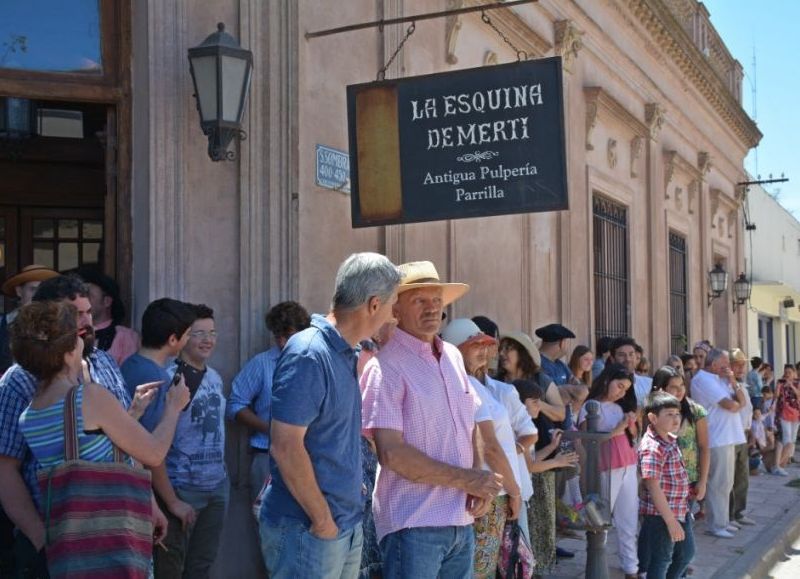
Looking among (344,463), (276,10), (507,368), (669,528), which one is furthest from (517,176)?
(344,463)

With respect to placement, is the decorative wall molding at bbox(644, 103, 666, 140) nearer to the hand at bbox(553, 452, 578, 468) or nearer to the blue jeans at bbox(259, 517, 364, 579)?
the hand at bbox(553, 452, 578, 468)

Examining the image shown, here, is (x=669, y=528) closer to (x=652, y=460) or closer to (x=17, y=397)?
(x=652, y=460)

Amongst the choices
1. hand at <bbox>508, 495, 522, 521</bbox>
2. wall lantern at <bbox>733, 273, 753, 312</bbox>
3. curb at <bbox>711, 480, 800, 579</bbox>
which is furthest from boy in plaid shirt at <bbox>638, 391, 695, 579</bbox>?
wall lantern at <bbox>733, 273, 753, 312</bbox>

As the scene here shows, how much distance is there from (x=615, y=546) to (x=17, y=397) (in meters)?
5.93

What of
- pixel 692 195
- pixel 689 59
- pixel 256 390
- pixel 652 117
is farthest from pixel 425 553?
pixel 692 195

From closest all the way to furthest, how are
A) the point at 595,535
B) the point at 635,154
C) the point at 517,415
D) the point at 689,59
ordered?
the point at 517,415
the point at 595,535
the point at 635,154
the point at 689,59

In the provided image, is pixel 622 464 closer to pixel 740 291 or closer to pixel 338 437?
pixel 338 437

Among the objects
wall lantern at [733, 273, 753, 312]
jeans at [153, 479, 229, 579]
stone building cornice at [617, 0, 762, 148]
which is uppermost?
stone building cornice at [617, 0, 762, 148]

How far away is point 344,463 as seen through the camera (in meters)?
3.28

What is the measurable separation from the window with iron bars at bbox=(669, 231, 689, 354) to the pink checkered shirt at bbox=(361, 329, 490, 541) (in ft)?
37.7

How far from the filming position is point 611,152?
39.5ft

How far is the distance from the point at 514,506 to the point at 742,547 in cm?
464

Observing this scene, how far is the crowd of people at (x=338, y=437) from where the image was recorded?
3166 millimetres

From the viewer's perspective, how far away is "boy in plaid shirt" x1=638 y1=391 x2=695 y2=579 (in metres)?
5.81
